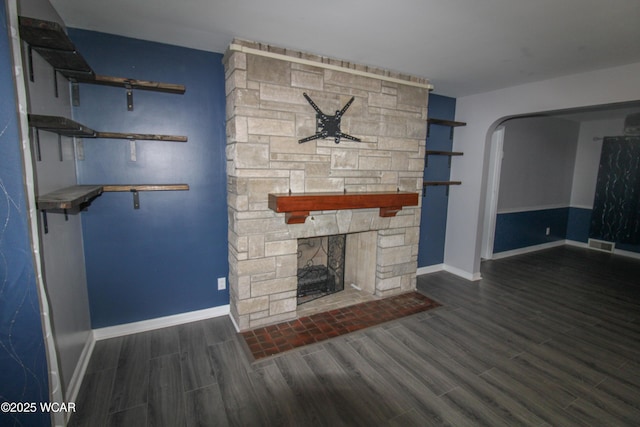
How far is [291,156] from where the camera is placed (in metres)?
2.68

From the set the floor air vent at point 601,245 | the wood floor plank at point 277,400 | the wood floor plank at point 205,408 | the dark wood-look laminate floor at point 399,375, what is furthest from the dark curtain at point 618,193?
the wood floor plank at point 205,408

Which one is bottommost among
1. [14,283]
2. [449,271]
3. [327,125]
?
[449,271]

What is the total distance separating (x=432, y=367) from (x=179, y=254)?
7.63 ft

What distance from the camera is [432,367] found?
2.30m

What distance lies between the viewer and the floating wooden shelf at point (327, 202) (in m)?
2.47

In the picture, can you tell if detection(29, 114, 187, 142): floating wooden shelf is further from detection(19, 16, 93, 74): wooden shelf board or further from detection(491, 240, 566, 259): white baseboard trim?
detection(491, 240, 566, 259): white baseboard trim

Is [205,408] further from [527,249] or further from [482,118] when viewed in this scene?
[527,249]

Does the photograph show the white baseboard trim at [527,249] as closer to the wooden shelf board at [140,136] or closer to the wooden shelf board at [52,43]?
the wooden shelf board at [140,136]

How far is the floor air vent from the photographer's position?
5.53 m

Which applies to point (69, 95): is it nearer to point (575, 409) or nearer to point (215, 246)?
point (215, 246)

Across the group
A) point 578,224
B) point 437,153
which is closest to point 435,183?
point 437,153

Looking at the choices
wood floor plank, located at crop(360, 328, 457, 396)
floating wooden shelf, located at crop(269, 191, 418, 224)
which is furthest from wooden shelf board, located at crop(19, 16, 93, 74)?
wood floor plank, located at crop(360, 328, 457, 396)

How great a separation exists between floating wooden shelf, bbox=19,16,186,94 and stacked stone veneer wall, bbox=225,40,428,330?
0.63 metres

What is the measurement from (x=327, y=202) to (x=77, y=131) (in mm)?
1803
